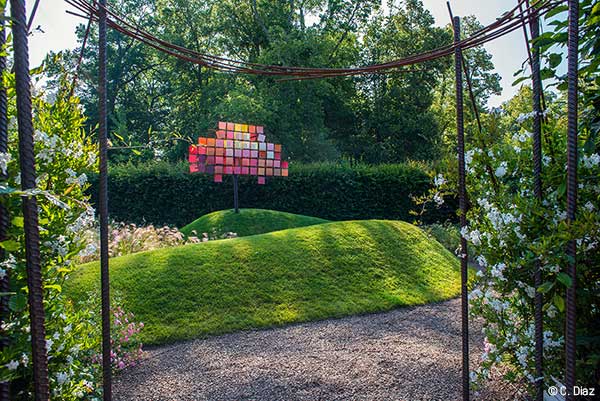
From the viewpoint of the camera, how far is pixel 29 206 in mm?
1417

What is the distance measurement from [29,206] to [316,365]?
275 cm

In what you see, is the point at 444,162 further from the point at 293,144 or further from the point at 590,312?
the point at 293,144

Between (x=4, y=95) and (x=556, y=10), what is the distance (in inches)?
84.7

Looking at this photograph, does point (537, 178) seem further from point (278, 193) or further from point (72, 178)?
point (278, 193)

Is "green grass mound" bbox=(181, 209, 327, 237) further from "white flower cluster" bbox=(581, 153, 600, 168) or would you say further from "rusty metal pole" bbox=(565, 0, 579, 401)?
"rusty metal pole" bbox=(565, 0, 579, 401)

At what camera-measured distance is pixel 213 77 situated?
65.3 ft

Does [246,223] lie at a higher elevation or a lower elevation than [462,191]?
lower

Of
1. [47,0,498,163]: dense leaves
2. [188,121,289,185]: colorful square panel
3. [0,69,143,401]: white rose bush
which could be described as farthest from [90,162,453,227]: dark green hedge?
[0,69,143,401]: white rose bush

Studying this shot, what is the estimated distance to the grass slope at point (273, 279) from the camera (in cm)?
488

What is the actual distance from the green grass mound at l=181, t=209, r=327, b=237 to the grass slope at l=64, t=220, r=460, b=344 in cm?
250

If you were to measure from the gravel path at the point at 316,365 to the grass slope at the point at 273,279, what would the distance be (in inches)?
13.8

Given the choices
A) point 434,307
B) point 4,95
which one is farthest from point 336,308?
point 4,95

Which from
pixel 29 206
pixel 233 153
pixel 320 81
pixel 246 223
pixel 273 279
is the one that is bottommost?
pixel 273 279

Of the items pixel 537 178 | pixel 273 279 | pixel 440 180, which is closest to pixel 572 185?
pixel 537 178
